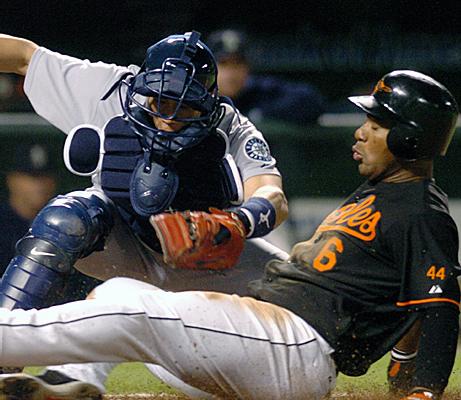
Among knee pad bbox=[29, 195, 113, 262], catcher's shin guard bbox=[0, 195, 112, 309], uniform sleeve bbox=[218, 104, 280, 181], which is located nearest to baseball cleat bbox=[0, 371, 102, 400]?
catcher's shin guard bbox=[0, 195, 112, 309]

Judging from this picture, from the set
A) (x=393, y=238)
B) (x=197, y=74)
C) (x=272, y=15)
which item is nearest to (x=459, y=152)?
(x=272, y=15)

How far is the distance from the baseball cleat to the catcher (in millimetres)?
264

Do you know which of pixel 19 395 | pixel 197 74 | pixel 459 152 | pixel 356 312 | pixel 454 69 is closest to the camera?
pixel 19 395

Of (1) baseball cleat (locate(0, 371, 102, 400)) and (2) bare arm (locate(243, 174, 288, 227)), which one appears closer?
(1) baseball cleat (locate(0, 371, 102, 400))

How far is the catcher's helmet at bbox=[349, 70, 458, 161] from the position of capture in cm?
356

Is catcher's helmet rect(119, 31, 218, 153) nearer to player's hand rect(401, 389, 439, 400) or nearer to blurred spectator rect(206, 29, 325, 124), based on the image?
player's hand rect(401, 389, 439, 400)

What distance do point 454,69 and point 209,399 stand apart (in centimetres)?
464

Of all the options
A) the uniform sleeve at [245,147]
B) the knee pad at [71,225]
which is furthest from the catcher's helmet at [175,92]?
the knee pad at [71,225]

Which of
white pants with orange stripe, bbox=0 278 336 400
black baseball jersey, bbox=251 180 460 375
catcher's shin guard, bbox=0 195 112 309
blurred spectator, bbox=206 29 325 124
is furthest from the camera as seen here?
blurred spectator, bbox=206 29 325 124

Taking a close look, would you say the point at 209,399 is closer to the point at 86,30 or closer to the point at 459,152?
the point at 459,152

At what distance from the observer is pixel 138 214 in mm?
4230

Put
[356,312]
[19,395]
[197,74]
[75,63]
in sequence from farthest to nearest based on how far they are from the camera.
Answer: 1. [75,63]
2. [197,74]
3. [356,312]
4. [19,395]

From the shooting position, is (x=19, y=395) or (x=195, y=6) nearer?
(x=19, y=395)

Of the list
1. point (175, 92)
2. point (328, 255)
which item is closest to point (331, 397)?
point (328, 255)
